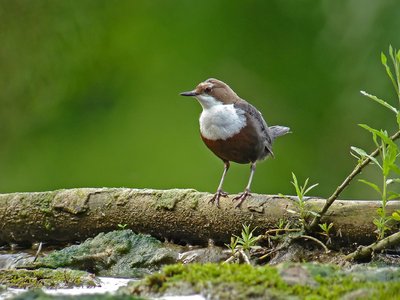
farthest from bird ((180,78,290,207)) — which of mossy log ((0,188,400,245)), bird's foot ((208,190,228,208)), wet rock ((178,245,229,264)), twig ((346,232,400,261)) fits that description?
twig ((346,232,400,261))

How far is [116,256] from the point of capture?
3598 millimetres

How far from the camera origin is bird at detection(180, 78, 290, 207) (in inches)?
188

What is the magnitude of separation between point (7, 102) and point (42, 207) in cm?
257

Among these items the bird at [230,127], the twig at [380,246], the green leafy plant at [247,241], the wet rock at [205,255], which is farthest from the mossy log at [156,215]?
the bird at [230,127]

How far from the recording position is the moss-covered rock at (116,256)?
136 inches

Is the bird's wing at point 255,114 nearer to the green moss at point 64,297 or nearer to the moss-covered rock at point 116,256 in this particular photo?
the moss-covered rock at point 116,256

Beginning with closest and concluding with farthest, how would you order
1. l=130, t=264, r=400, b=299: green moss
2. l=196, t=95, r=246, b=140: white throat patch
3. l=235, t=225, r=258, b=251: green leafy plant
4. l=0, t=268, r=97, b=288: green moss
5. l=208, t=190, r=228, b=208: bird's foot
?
l=130, t=264, r=400, b=299: green moss < l=0, t=268, r=97, b=288: green moss < l=235, t=225, r=258, b=251: green leafy plant < l=208, t=190, r=228, b=208: bird's foot < l=196, t=95, r=246, b=140: white throat patch

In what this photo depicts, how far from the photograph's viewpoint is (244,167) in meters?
5.90

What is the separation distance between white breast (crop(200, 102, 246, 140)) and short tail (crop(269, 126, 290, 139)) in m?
0.54

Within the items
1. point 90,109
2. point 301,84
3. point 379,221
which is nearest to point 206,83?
point 301,84

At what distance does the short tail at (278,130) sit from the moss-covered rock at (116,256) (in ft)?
5.63

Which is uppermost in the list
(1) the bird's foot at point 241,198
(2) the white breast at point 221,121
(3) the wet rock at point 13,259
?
(2) the white breast at point 221,121

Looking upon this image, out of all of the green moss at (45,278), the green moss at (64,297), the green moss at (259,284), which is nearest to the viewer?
the green moss at (64,297)

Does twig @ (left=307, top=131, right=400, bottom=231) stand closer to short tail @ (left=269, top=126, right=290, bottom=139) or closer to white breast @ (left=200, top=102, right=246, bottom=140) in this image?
→ white breast @ (left=200, top=102, right=246, bottom=140)
